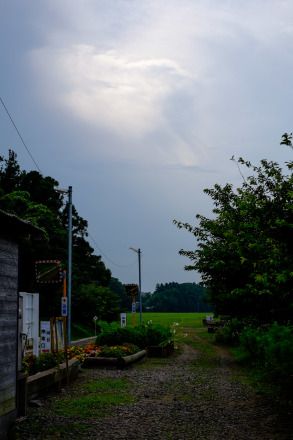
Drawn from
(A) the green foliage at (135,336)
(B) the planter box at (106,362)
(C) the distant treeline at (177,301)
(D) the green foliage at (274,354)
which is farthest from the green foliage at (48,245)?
(C) the distant treeline at (177,301)

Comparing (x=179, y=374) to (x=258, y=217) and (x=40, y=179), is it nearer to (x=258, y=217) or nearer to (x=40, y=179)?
(x=258, y=217)

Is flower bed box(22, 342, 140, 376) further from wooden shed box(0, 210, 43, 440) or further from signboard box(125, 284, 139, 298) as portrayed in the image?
signboard box(125, 284, 139, 298)

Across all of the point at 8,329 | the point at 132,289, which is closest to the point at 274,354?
the point at 8,329

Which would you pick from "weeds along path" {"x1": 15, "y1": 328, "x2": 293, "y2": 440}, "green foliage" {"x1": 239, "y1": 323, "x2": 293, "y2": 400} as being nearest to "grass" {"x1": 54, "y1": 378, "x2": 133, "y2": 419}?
"weeds along path" {"x1": 15, "y1": 328, "x2": 293, "y2": 440}

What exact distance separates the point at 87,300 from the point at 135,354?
18171 millimetres

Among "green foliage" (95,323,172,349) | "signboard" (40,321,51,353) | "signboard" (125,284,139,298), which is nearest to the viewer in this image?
"signboard" (40,321,51,353)

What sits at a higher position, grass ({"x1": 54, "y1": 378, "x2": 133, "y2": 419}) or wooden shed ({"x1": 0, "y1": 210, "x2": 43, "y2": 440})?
wooden shed ({"x1": 0, "y1": 210, "x2": 43, "y2": 440})

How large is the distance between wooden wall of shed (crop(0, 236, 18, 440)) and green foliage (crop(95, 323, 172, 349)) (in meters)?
11.5

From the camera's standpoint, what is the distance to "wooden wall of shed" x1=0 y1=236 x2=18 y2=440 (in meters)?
6.96

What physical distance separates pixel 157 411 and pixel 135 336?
34.1 ft

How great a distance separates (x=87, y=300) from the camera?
33875mm

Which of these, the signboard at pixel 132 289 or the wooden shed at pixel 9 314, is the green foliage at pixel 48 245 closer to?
the signboard at pixel 132 289

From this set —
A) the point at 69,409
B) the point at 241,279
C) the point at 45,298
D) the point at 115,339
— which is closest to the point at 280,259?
the point at 69,409

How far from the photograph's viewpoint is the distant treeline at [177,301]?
137500 mm
